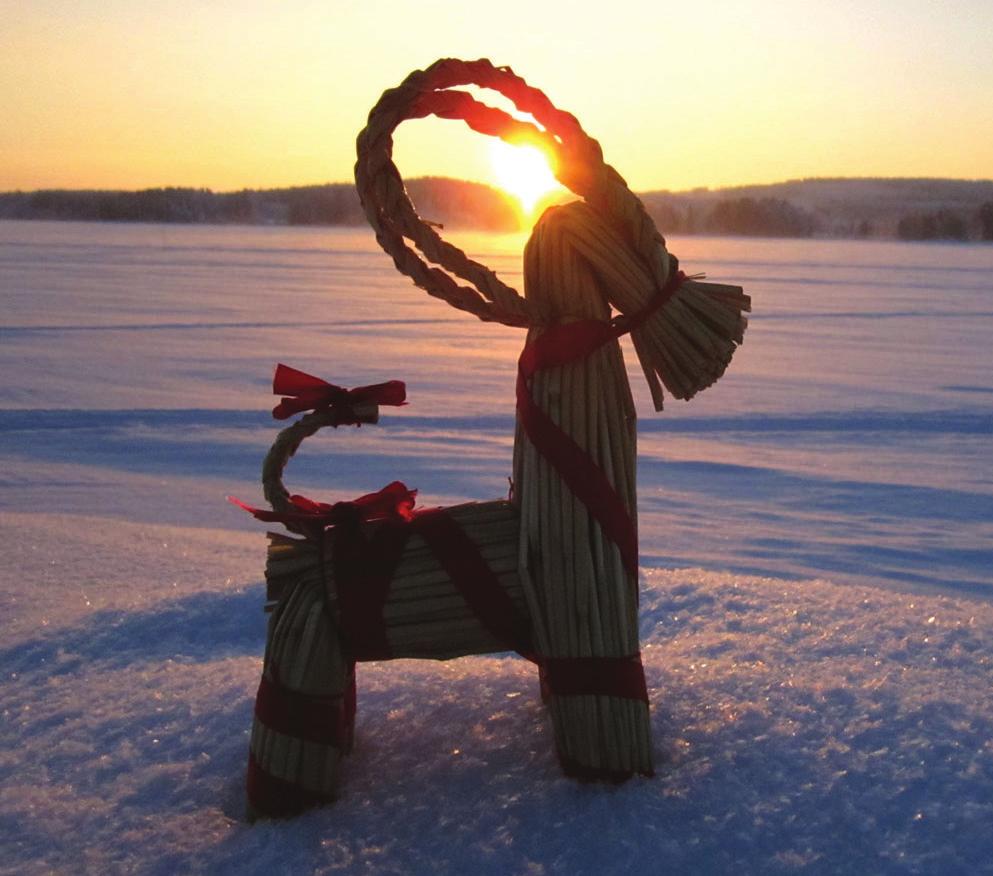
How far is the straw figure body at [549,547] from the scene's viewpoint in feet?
5.33

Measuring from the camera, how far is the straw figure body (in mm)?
1624

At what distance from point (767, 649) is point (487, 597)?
2.56ft

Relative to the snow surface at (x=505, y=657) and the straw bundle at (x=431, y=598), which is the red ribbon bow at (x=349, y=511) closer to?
the straw bundle at (x=431, y=598)

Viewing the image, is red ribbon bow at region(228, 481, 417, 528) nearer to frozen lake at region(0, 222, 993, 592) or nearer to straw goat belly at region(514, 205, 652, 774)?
straw goat belly at region(514, 205, 652, 774)

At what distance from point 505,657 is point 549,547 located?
27.4 inches

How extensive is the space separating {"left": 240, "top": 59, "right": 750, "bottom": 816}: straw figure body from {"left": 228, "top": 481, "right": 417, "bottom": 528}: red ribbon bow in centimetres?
5

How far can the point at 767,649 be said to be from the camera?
217 cm

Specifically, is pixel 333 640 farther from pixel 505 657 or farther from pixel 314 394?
pixel 505 657

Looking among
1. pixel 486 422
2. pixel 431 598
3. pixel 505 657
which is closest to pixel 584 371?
pixel 431 598

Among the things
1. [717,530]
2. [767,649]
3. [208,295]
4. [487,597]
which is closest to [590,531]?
[487,597]

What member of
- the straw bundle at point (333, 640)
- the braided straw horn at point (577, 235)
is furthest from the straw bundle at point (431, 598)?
the braided straw horn at point (577, 235)

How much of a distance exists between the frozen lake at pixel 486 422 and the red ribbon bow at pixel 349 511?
148 centimetres

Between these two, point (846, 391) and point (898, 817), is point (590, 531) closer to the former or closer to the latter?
point (898, 817)

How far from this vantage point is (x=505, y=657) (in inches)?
89.1
